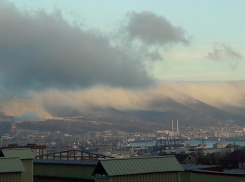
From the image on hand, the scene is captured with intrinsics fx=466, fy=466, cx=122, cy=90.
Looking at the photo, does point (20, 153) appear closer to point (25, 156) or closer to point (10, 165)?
point (25, 156)

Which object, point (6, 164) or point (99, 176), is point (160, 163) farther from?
point (6, 164)

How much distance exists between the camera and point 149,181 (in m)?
26.6

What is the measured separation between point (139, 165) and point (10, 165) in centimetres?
746

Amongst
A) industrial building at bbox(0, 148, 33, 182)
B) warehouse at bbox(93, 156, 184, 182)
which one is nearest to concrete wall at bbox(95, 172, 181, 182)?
warehouse at bbox(93, 156, 184, 182)

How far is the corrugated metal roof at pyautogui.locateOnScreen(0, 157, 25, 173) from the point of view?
26.5 metres

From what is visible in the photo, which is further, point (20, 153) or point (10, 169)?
point (20, 153)

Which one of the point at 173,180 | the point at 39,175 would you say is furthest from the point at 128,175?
the point at 39,175

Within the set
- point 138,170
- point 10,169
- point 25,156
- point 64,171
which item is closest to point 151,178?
point 138,170

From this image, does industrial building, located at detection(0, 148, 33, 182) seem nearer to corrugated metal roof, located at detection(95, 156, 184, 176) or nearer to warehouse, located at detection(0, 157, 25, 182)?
warehouse, located at detection(0, 157, 25, 182)

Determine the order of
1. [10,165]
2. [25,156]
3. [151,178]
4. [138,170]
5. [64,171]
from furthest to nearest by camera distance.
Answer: [64,171] < [25,156] < [10,165] < [151,178] < [138,170]

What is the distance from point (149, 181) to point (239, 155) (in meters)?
61.8

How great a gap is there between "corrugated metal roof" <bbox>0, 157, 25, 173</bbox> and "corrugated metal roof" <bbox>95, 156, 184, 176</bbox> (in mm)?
5088

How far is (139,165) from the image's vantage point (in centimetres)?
2669

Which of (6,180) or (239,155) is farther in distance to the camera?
(239,155)
